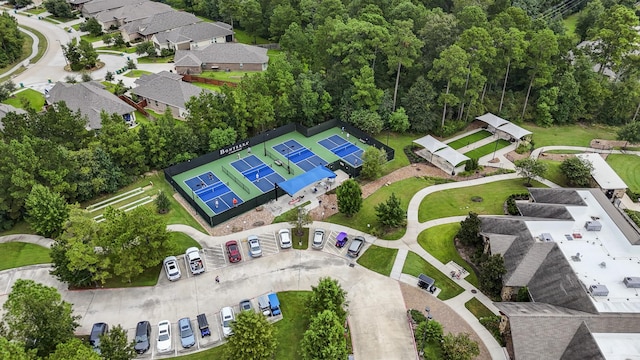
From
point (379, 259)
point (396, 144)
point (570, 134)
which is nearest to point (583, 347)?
point (379, 259)

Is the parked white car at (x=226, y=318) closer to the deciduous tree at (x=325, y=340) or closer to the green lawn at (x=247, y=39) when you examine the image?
the deciduous tree at (x=325, y=340)

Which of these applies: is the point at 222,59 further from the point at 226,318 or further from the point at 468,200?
the point at 226,318

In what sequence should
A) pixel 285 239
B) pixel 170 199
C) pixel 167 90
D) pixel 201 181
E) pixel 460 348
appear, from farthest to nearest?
pixel 167 90
pixel 201 181
pixel 170 199
pixel 285 239
pixel 460 348

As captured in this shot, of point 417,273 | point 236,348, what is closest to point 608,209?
point 417,273

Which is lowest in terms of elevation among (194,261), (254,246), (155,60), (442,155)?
(194,261)

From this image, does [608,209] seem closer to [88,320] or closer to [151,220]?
[151,220]

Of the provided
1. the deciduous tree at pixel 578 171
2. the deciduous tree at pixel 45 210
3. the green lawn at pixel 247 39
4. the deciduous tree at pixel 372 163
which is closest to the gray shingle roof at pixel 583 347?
the deciduous tree at pixel 578 171
